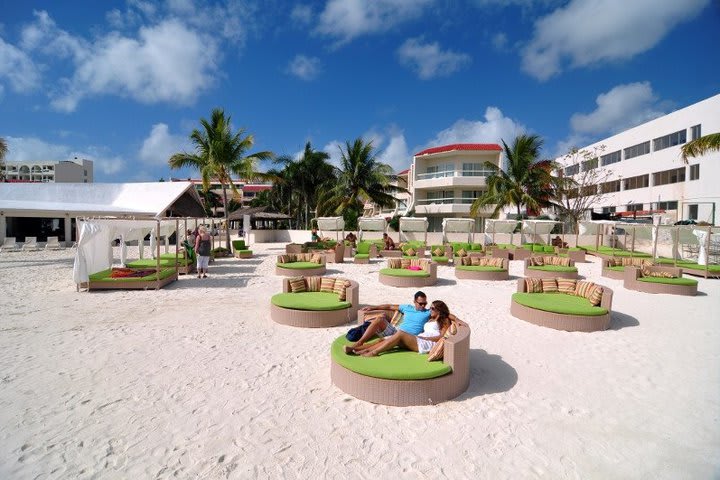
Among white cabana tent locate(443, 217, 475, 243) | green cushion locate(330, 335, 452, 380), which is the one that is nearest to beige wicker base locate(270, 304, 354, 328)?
green cushion locate(330, 335, 452, 380)

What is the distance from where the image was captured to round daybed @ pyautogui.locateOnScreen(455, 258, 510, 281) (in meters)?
14.3

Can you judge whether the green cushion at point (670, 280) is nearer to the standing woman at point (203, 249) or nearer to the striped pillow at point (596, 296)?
the striped pillow at point (596, 296)

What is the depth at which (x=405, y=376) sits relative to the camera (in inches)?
185

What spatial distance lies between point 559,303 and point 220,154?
20044 mm

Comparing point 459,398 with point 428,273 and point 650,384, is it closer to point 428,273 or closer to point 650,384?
point 650,384

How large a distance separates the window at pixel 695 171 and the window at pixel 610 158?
35.7ft

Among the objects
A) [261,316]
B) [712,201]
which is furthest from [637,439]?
[712,201]

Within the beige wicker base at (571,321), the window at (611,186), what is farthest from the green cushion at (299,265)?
the window at (611,186)

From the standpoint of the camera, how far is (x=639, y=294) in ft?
39.5

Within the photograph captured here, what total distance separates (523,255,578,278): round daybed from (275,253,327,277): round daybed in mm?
7803

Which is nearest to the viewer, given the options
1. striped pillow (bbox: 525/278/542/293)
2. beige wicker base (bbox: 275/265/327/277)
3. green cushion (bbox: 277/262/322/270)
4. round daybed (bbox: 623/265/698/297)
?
striped pillow (bbox: 525/278/542/293)

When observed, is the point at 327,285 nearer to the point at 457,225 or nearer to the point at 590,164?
the point at 457,225

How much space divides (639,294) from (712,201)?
954 inches

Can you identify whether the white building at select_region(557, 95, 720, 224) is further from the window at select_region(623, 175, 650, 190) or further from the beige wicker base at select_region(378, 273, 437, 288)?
the beige wicker base at select_region(378, 273, 437, 288)
